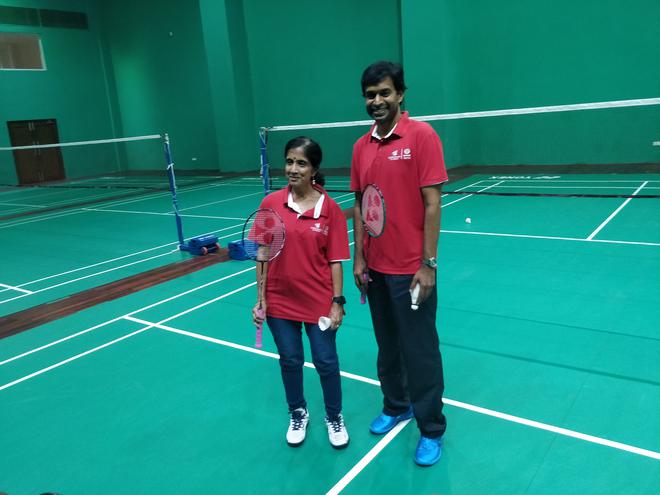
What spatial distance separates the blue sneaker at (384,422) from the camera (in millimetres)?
3389

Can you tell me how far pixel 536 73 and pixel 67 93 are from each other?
19.3 m

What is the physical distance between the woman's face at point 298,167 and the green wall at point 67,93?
23.0m

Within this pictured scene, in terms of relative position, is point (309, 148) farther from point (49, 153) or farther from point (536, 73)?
point (49, 153)

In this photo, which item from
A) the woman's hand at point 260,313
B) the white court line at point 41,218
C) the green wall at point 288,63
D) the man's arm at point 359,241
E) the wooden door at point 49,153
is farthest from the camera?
the wooden door at point 49,153

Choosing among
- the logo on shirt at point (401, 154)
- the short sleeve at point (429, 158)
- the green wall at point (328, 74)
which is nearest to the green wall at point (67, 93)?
the green wall at point (328, 74)

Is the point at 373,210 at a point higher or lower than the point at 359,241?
higher

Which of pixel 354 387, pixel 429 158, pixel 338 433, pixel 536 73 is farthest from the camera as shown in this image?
pixel 536 73

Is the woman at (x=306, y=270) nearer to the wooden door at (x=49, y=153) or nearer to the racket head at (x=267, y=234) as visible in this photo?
the racket head at (x=267, y=234)

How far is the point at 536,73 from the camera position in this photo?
14.8 meters

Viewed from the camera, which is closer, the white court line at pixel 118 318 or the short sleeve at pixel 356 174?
the short sleeve at pixel 356 174

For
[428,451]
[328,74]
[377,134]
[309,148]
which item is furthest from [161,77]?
[428,451]

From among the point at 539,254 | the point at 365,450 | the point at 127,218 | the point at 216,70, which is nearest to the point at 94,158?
the point at 216,70

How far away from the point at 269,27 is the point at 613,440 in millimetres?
18355

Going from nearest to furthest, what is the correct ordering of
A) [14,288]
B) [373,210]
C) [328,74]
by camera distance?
1. [373,210]
2. [14,288]
3. [328,74]
